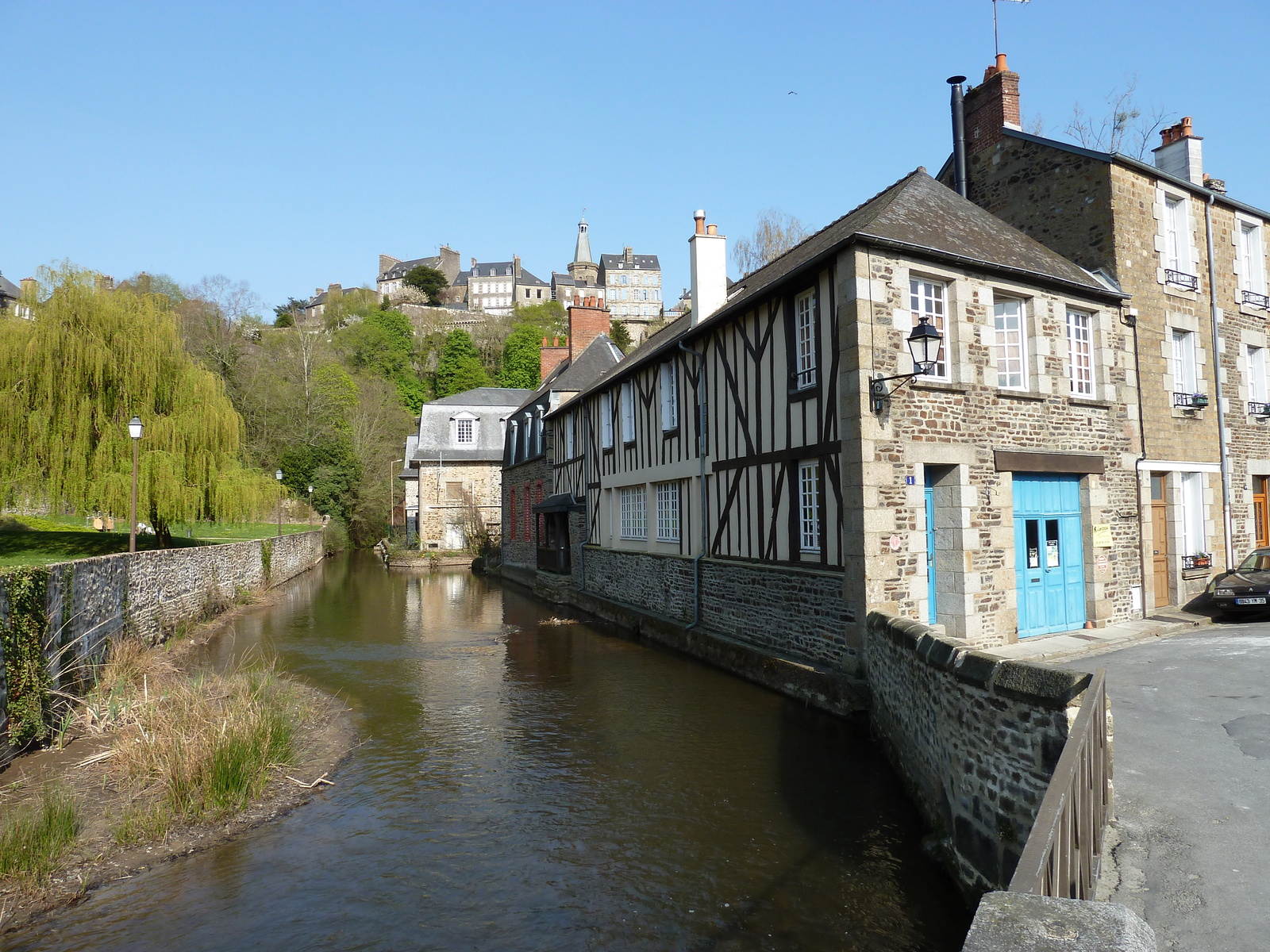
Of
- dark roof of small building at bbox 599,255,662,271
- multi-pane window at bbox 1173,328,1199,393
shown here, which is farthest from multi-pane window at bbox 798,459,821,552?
dark roof of small building at bbox 599,255,662,271

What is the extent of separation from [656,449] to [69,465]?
12.1 m

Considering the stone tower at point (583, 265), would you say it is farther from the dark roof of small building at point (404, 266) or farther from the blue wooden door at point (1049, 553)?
the blue wooden door at point (1049, 553)

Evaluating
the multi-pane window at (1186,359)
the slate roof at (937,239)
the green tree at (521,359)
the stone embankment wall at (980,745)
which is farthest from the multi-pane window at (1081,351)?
the green tree at (521,359)

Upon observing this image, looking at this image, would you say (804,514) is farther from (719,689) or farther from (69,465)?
(69,465)

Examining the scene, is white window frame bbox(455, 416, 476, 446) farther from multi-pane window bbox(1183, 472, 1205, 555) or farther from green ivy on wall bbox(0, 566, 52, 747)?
multi-pane window bbox(1183, 472, 1205, 555)

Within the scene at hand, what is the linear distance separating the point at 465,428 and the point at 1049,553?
89.7 feet

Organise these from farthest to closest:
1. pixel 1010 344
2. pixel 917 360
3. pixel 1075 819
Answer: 1. pixel 1010 344
2. pixel 917 360
3. pixel 1075 819

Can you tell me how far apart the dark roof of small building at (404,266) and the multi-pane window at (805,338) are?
93.2 m

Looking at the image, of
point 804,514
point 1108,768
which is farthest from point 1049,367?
point 1108,768

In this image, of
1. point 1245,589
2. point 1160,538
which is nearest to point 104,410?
point 1160,538

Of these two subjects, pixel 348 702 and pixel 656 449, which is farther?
pixel 656 449

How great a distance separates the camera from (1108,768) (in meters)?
4.30

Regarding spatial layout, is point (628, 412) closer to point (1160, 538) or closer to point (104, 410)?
point (1160, 538)

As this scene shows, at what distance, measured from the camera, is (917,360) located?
8.86 metres
